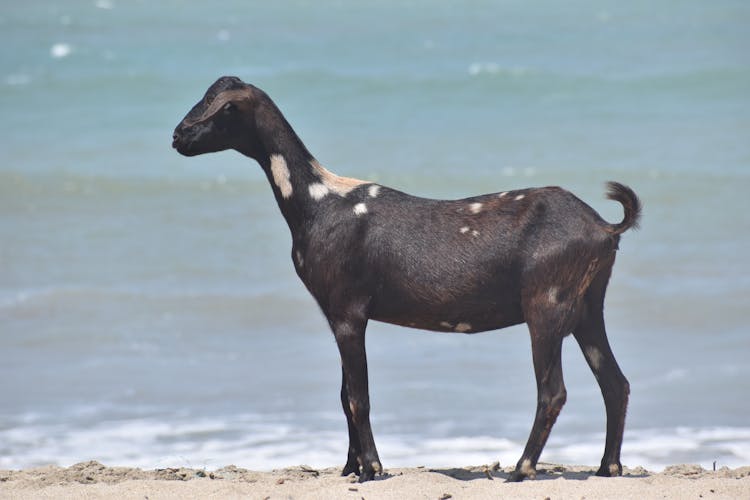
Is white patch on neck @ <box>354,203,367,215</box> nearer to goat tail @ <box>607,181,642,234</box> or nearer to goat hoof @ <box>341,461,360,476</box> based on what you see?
goat tail @ <box>607,181,642,234</box>

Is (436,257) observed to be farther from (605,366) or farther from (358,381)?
(605,366)

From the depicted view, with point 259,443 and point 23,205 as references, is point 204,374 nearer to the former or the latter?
point 259,443

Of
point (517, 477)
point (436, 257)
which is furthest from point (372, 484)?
point (436, 257)

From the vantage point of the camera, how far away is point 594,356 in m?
6.24

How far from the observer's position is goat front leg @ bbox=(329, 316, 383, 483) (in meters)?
6.04

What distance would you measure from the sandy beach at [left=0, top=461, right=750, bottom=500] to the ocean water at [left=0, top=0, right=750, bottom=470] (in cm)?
131

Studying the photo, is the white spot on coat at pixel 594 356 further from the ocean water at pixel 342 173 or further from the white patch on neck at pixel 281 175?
the ocean water at pixel 342 173

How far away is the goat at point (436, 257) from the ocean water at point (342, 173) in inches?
93.2

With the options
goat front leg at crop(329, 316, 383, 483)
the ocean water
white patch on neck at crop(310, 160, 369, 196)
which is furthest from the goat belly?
the ocean water

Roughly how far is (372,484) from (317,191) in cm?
143

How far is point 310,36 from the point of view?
31.8 metres

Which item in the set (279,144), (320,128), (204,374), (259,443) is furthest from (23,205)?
(279,144)

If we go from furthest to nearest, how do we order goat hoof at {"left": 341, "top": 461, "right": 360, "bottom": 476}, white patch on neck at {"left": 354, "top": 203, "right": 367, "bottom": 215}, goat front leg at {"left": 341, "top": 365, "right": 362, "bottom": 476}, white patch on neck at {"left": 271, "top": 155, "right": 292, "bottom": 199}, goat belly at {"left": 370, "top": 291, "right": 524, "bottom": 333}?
goat hoof at {"left": 341, "top": 461, "right": 360, "bottom": 476}
goat front leg at {"left": 341, "top": 365, "right": 362, "bottom": 476}
white patch on neck at {"left": 271, "top": 155, "right": 292, "bottom": 199}
white patch on neck at {"left": 354, "top": 203, "right": 367, "bottom": 215}
goat belly at {"left": 370, "top": 291, "right": 524, "bottom": 333}

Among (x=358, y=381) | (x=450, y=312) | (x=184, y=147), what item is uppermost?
(x=184, y=147)
